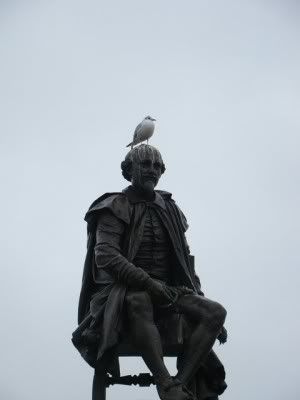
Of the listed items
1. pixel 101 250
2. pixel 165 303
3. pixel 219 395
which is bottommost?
pixel 219 395

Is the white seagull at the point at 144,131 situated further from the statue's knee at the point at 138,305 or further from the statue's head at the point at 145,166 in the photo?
the statue's knee at the point at 138,305

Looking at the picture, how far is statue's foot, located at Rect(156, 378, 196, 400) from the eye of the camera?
9.24 metres

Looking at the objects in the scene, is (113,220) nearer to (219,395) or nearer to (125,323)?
(125,323)

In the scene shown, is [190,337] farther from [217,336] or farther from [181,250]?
[181,250]

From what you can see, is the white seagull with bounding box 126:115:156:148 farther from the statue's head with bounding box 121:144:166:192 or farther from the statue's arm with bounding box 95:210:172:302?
the statue's arm with bounding box 95:210:172:302

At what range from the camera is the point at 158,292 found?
9992 millimetres

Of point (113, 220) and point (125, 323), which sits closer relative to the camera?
point (125, 323)

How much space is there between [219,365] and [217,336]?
1.45ft

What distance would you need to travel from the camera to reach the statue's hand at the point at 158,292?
998cm

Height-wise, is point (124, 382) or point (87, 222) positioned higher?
point (87, 222)

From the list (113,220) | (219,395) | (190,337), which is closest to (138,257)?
(113,220)

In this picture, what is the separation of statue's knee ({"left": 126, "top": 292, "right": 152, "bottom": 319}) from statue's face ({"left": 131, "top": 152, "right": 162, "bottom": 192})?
5.59 ft

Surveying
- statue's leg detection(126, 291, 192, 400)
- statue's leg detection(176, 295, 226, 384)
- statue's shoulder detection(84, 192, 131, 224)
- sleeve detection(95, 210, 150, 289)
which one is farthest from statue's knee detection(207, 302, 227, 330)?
statue's shoulder detection(84, 192, 131, 224)

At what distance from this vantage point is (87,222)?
1099 cm
